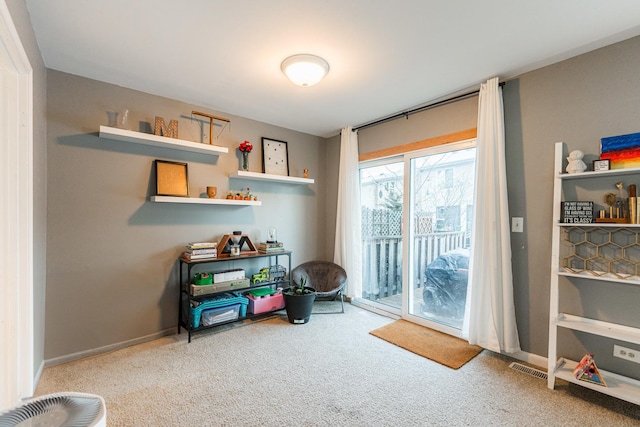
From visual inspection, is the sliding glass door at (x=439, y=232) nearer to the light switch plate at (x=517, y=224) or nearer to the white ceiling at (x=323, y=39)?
the light switch plate at (x=517, y=224)

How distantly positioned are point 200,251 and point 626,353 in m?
3.45

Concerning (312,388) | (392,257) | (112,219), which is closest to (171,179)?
(112,219)

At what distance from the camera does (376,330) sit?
9.86 feet

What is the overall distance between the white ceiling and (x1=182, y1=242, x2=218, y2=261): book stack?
4.96ft

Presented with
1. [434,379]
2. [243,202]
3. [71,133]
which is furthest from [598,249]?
[71,133]

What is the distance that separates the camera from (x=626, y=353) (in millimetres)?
1926

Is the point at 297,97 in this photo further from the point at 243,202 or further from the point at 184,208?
the point at 184,208

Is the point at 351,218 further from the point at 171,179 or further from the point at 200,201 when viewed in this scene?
the point at 171,179

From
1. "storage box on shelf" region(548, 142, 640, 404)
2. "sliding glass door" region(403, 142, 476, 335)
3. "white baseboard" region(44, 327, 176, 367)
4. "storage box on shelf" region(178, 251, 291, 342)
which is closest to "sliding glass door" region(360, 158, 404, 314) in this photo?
"sliding glass door" region(403, 142, 476, 335)

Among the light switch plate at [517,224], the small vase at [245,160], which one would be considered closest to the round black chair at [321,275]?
the small vase at [245,160]

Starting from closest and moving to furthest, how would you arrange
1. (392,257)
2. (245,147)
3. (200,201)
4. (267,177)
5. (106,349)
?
(106,349) → (200,201) → (245,147) → (267,177) → (392,257)

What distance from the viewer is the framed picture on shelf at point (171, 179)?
8.99ft

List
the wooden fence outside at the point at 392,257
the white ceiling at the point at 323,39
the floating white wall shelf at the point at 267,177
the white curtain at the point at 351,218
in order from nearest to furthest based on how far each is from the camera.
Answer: the white ceiling at the point at 323,39
the wooden fence outside at the point at 392,257
the floating white wall shelf at the point at 267,177
the white curtain at the point at 351,218

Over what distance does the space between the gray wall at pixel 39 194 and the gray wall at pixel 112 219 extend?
0.09 meters
